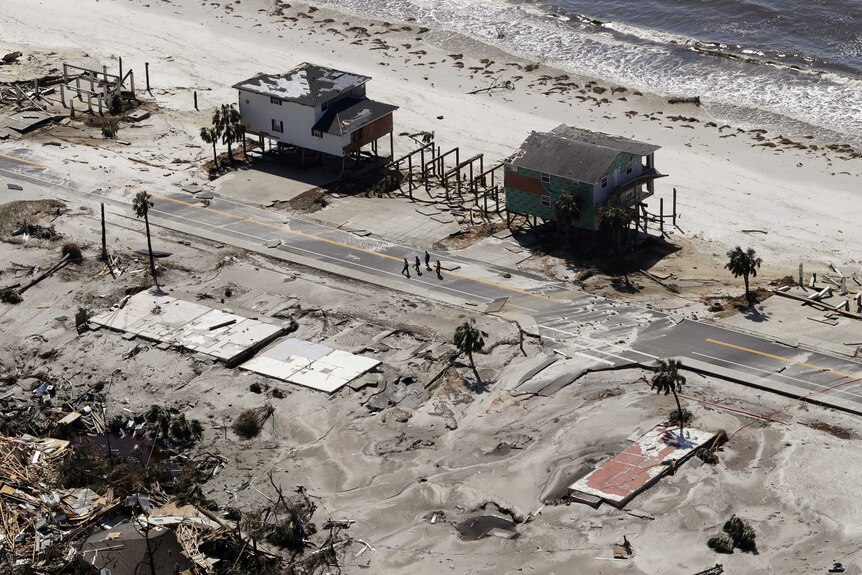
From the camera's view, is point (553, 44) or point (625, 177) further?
point (553, 44)

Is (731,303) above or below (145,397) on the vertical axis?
above

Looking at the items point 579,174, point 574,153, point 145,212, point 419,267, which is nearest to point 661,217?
point 579,174

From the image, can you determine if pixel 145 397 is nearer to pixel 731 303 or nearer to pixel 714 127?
pixel 731 303

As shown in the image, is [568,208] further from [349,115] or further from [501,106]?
[501,106]

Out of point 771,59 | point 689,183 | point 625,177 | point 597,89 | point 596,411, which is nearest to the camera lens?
point 596,411

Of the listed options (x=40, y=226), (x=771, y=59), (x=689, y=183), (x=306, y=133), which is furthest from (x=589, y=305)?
(x=771, y=59)

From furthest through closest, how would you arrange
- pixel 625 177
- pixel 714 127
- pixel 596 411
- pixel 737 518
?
pixel 714 127, pixel 625 177, pixel 596 411, pixel 737 518
